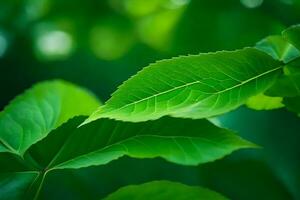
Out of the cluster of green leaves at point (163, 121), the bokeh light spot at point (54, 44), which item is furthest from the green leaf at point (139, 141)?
the bokeh light spot at point (54, 44)

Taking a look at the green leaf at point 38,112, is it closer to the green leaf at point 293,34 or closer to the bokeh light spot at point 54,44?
the green leaf at point 293,34

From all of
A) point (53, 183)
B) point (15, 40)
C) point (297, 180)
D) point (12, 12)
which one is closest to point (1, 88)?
point (15, 40)

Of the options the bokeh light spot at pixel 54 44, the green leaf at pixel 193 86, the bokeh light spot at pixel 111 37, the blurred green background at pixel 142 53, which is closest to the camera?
the green leaf at pixel 193 86

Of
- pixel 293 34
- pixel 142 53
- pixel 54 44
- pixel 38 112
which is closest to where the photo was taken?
pixel 293 34

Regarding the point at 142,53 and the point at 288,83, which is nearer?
the point at 288,83

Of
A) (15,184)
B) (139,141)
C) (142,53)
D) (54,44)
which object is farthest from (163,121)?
(54,44)

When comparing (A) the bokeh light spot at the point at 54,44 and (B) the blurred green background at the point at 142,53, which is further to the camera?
(A) the bokeh light spot at the point at 54,44

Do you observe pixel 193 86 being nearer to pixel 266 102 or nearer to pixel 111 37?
pixel 266 102

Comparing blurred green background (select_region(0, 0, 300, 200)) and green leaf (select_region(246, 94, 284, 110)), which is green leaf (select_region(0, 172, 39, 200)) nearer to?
blurred green background (select_region(0, 0, 300, 200))
